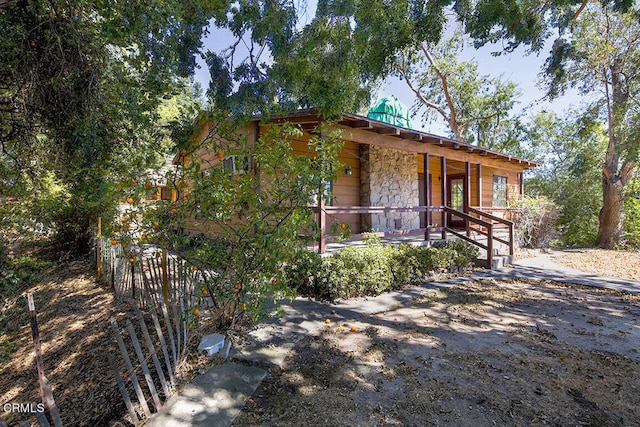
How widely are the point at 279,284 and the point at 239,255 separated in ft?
1.62

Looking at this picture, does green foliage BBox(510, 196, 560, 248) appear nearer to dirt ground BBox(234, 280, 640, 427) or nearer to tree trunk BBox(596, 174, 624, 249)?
tree trunk BBox(596, 174, 624, 249)

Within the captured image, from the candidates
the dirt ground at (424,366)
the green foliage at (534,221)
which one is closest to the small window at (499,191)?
the green foliage at (534,221)

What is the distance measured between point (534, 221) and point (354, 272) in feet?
29.8

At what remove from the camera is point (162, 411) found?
2.19 metres

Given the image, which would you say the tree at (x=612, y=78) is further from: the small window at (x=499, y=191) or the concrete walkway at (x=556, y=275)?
the concrete walkway at (x=556, y=275)

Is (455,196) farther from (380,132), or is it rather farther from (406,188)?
(380,132)

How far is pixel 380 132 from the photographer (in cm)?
746

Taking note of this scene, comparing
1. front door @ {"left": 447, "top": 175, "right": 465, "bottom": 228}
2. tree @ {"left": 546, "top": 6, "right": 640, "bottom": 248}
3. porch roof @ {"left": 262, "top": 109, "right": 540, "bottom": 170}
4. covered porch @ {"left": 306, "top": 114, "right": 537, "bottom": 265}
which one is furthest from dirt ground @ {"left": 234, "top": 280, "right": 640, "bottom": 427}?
front door @ {"left": 447, "top": 175, "right": 465, "bottom": 228}

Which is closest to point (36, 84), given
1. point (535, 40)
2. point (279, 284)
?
point (279, 284)

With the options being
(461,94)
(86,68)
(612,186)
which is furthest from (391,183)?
(461,94)

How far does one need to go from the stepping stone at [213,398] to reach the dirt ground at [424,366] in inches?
4.4

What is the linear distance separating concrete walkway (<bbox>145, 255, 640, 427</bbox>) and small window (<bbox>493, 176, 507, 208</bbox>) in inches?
334

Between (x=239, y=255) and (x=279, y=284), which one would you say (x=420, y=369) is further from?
(x=239, y=255)

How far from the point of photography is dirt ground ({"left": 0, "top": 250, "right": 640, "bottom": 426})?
2.33m
